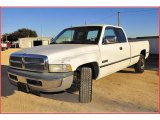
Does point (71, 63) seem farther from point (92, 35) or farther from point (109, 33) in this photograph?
point (109, 33)

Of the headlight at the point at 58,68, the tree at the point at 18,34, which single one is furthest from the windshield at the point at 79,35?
the tree at the point at 18,34

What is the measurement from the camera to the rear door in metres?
5.93

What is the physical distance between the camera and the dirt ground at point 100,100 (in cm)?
486

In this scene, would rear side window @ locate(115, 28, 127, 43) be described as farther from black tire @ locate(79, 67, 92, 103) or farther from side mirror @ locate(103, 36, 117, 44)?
black tire @ locate(79, 67, 92, 103)

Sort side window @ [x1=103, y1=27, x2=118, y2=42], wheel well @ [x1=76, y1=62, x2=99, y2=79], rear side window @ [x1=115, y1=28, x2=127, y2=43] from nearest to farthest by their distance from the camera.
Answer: wheel well @ [x1=76, y1=62, x2=99, y2=79] < side window @ [x1=103, y1=27, x2=118, y2=42] < rear side window @ [x1=115, y1=28, x2=127, y2=43]

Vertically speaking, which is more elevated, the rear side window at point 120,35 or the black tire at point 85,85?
the rear side window at point 120,35

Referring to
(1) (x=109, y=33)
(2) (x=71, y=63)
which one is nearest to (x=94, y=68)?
(2) (x=71, y=63)

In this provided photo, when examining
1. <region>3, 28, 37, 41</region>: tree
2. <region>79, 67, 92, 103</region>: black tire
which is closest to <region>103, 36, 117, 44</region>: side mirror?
<region>79, 67, 92, 103</region>: black tire

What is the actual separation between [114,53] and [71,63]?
2.02 m

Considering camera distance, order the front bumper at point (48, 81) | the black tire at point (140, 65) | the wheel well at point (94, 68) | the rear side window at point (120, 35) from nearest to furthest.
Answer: the front bumper at point (48, 81) → the wheel well at point (94, 68) → the rear side window at point (120, 35) → the black tire at point (140, 65)

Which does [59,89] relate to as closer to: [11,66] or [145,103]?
[11,66]

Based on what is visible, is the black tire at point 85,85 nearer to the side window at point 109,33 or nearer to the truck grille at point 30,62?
the truck grille at point 30,62

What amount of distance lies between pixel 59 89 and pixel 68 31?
2.78 meters
